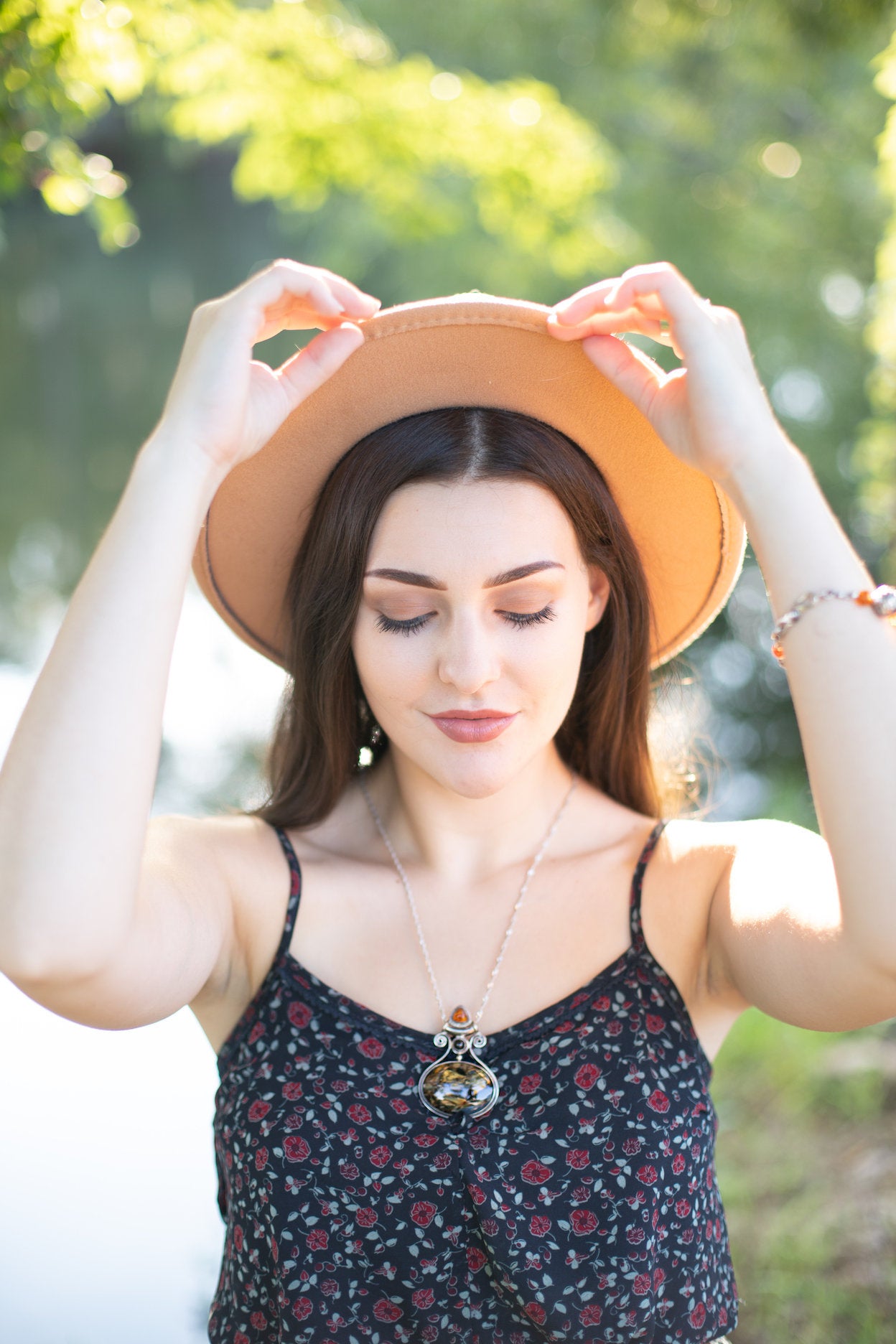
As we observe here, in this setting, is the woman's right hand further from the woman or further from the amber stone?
the amber stone

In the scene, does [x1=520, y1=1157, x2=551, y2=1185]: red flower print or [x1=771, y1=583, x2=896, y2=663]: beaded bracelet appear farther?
[x1=520, y1=1157, x2=551, y2=1185]: red flower print

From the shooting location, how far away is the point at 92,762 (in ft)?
4.97

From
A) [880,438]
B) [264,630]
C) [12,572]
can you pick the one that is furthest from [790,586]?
[12,572]

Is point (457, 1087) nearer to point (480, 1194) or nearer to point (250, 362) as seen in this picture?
point (480, 1194)

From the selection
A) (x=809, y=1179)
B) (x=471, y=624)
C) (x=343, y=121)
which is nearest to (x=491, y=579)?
(x=471, y=624)

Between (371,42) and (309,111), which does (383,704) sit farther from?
(371,42)

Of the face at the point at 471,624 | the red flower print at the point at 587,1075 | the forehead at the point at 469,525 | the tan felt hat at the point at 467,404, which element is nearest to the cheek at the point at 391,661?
the face at the point at 471,624

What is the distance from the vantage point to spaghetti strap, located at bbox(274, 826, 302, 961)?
200 cm

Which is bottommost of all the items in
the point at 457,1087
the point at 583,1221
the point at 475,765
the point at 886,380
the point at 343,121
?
the point at 583,1221

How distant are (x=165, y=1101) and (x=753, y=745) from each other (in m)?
4.41

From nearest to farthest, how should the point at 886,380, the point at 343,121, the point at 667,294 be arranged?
1. the point at 667,294
2. the point at 886,380
3. the point at 343,121

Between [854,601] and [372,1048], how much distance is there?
96cm

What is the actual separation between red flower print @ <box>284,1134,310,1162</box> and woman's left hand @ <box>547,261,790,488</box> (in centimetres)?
110

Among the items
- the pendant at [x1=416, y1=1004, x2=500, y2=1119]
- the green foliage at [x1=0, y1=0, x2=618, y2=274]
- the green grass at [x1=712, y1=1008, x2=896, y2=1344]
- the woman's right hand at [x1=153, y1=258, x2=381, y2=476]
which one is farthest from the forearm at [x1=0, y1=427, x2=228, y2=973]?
the green grass at [x1=712, y1=1008, x2=896, y2=1344]
